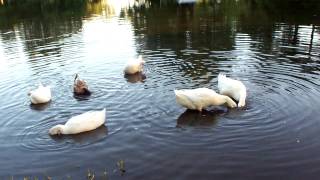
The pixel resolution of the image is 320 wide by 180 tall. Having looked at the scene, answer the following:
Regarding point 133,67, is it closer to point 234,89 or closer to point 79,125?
point 234,89

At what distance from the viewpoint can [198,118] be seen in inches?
641

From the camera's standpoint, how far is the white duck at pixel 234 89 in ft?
55.3

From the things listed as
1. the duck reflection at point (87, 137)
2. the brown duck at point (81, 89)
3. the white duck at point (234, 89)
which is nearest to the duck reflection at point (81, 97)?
the brown duck at point (81, 89)

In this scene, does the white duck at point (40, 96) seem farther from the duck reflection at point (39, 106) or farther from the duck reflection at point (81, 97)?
the duck reflection at point (81, 97)

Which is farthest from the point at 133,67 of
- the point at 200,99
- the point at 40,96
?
the point at 200,99

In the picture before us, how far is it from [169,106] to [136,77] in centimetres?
531

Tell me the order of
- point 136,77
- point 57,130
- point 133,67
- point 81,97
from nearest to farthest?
1. point 57,130
2. point 81,97
3. point 136,77
4. point 133,67

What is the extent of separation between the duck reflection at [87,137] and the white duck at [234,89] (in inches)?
208

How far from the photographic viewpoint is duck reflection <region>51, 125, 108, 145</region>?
14.8 metres

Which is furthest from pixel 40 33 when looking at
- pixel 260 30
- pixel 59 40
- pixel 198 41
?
pixel 260 30

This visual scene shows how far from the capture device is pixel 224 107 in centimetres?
1695

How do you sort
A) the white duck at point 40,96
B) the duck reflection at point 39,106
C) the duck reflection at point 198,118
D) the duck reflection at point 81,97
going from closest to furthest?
the duck reflection at point 198,118 < the duck reflection at point 39,106 < the white duck at point 40,96 < the duck reflection at point 81,97

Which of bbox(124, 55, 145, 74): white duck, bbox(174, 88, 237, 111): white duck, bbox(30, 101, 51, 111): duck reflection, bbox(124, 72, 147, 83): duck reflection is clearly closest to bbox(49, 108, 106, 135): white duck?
bbox(174, 88, 237, 111): white duck

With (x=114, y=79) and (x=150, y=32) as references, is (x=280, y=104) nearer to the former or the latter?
(x=114, y=79)
